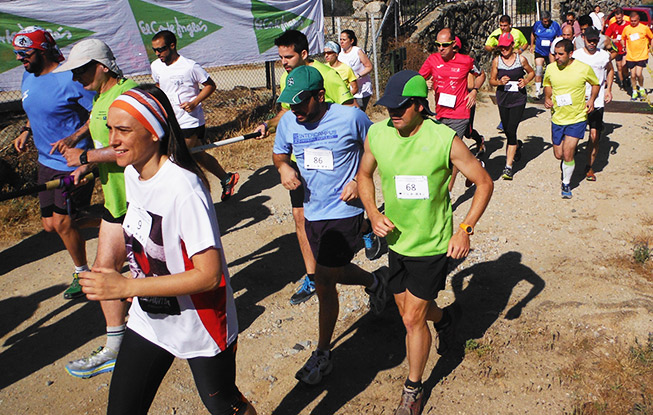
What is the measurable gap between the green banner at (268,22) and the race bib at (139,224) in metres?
8.19

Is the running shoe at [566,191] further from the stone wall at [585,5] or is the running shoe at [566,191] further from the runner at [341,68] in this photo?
the stone wall at [585,5]

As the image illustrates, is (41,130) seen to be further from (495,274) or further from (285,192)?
(495,274)

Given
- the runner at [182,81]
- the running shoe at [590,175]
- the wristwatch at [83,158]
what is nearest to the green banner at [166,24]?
the runner at [182,81]

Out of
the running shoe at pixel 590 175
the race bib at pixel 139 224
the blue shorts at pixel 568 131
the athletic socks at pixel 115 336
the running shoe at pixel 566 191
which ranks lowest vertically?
the running shoe at pixel 590 175

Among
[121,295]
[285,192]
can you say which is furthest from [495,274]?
[121,295]

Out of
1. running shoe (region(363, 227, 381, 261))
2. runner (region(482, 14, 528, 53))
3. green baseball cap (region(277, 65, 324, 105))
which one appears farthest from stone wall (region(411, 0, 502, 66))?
green baseball cap (region(277, 65, 324, 105))

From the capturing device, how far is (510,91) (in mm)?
7984

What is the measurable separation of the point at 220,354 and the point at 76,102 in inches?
117

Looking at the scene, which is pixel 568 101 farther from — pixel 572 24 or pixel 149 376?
pixel 572 24

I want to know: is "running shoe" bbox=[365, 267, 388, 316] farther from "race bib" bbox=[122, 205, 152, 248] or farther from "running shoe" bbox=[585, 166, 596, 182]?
"running shoe" bbox=[585, 166, 596, 182]

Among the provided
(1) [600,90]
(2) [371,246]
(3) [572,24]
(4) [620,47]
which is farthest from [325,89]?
(3) [572,24]

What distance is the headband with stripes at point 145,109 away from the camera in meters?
2.37

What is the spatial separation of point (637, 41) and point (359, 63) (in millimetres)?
7788

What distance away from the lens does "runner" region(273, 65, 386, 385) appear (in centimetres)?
389
